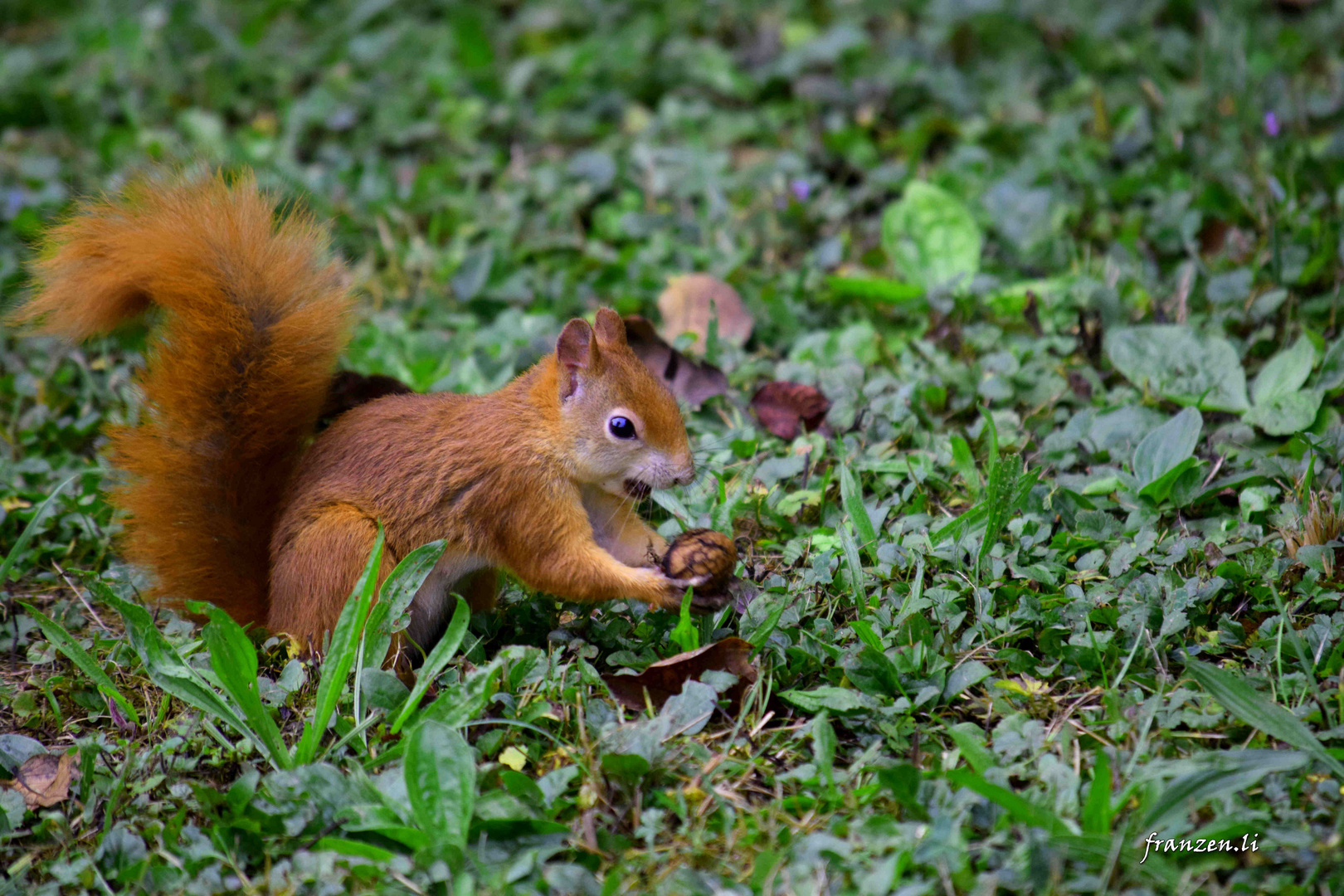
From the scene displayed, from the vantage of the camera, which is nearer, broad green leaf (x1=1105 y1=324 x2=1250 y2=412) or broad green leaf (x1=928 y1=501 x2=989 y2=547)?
broad green leaf (x1=928 y1=501 x2=989 y2=547)

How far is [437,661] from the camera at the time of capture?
204 centimetres

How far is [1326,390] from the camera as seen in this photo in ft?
8.80

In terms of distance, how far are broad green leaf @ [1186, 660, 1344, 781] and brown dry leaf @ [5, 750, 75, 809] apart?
1.87 metres

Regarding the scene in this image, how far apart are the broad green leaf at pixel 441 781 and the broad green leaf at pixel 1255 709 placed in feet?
3.78

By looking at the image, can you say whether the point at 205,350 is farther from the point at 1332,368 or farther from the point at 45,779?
the point at 1332,368

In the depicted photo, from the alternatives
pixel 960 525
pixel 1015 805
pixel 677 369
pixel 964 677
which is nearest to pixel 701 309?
pixel 677 369

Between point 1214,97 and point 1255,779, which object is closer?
point 1255,779

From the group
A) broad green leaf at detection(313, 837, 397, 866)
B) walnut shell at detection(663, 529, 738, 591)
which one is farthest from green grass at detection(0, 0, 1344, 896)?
walnut shell at detection(663, 529, 738, 591)

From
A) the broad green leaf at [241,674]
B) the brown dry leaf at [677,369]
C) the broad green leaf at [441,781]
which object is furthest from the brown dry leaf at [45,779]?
the brown dry leaf at [677,369]

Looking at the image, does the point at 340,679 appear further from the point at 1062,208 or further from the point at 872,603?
the point at 1062,208

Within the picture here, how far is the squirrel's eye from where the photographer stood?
230cm

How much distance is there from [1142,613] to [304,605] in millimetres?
1532

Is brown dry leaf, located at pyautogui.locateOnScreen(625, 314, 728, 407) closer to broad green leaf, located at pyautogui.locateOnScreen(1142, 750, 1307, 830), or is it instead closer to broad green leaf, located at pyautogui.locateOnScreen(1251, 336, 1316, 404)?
broad green leaf, located at pyautogui.locateOnScreen(1251, 336, 1316, 404)

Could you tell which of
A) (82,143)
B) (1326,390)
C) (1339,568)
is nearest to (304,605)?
(1339,568)
